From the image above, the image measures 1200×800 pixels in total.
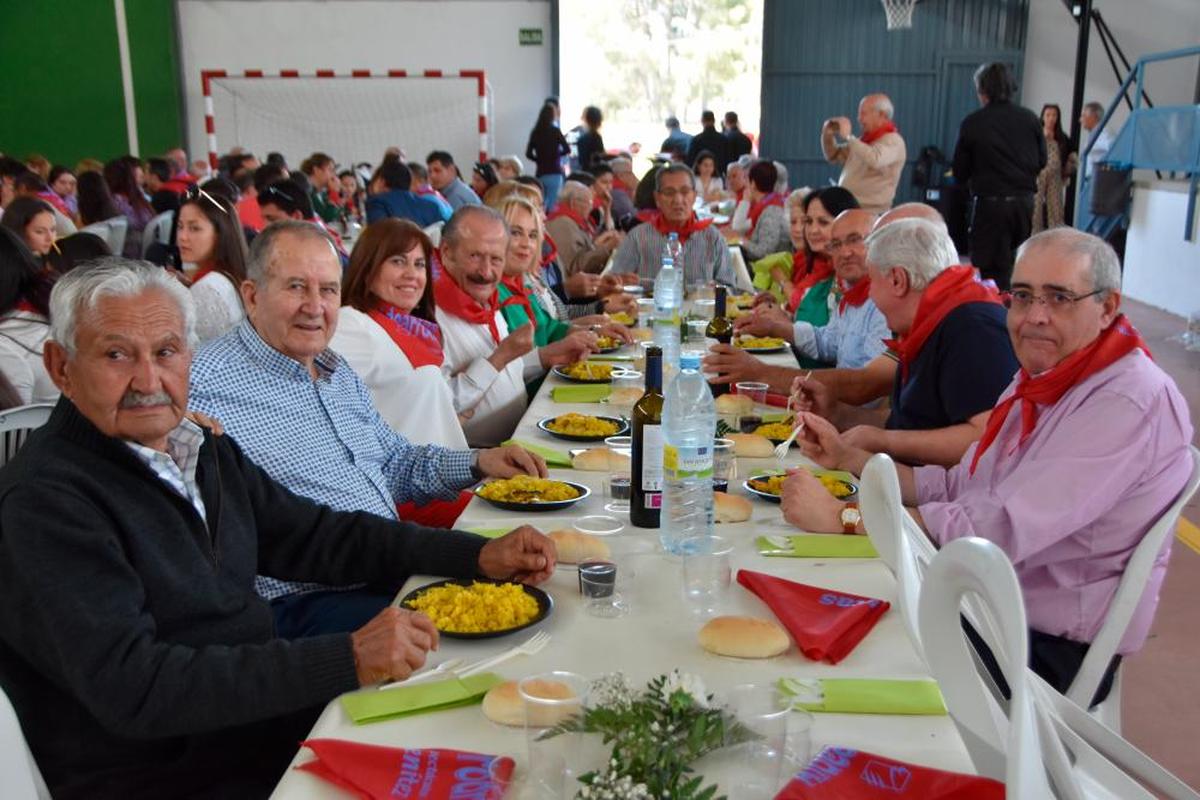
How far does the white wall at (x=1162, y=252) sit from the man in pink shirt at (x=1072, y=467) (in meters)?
7.16

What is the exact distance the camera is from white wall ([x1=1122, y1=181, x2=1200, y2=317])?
8664mm

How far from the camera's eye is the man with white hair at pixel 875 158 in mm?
7102

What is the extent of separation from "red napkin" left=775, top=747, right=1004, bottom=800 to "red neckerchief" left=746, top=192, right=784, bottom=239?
6709 mm

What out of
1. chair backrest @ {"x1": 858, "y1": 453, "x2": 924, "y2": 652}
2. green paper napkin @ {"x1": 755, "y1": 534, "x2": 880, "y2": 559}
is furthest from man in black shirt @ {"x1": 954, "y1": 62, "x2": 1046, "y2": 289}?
chair backrest @ {"x1": 858, "y1": 453, "x2": 924, "y2": 652}

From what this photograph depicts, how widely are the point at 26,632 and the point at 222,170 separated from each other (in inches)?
358

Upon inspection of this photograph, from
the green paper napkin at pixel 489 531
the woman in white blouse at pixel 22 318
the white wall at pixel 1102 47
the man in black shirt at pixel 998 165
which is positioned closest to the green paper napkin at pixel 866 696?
the green paper napkin at pixel 489 531

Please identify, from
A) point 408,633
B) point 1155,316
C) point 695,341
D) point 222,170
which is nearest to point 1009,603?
point 408,633

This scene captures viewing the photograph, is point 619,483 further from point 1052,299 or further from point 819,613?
point 1052,299

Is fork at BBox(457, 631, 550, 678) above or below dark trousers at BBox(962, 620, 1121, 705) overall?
above

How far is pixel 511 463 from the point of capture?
239 cm

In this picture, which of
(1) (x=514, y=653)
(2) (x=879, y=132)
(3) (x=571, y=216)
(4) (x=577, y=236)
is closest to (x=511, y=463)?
(1) (x=514, y=653)

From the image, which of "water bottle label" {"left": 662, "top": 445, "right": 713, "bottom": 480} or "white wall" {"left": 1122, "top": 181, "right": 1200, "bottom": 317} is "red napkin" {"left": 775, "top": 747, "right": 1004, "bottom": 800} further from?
"white wall" {"left": 1122, "top": 181, "right": 1200, "bottom": 317}

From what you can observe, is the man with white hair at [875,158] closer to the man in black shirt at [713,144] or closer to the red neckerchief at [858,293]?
the red neckerchief at [858,293]

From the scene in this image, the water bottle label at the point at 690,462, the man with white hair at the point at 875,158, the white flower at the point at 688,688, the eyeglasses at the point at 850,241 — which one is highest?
the man with white hair at the point at 875,158
